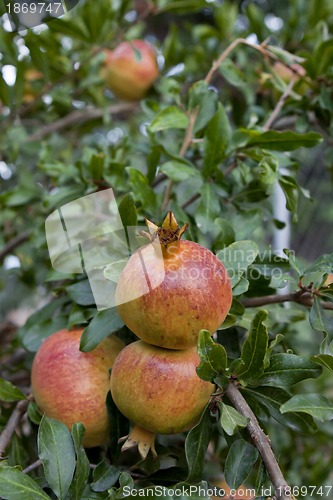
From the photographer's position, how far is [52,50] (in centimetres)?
122

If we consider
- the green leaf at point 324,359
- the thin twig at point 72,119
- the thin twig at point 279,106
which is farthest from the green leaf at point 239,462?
the thin twig at point 72,119

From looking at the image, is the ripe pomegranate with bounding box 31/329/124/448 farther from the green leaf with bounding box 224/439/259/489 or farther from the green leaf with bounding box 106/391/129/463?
the green leaf with bounding box 224/439/259/489

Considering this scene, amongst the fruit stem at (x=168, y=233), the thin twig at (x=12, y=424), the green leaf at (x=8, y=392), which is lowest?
the thin twig at (x=12, y=424)

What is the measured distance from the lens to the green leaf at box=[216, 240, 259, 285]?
0.59 meters

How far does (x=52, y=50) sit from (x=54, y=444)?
3.10ft

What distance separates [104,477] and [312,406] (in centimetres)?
24

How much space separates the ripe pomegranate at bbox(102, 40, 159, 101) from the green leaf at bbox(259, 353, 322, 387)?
1.01 meters

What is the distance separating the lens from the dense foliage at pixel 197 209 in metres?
0.54

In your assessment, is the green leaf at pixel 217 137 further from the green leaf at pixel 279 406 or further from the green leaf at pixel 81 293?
the green leaf at pixel 279 406

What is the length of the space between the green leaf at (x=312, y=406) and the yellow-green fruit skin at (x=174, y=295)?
0.10m

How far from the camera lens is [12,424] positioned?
0.67 m

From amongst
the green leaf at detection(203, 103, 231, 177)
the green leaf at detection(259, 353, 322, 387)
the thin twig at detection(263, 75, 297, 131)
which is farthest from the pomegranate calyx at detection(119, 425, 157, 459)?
the thin twig at detection(263, 75, 297, 131)

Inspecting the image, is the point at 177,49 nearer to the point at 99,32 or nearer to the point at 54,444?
the point at 99,32

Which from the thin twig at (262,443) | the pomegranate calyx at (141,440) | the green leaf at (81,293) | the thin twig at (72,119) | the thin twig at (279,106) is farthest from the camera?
the thin twig at (72,119)
